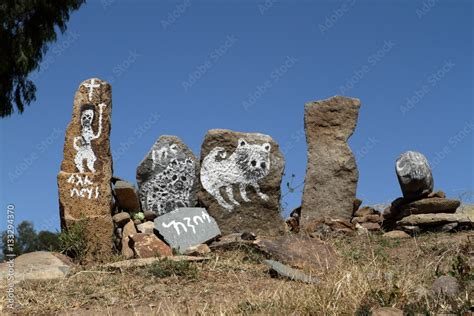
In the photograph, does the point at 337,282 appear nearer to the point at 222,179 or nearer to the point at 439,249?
the point at 439,249

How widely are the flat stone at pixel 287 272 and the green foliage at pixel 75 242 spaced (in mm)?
3284

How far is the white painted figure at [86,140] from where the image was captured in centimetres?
1064

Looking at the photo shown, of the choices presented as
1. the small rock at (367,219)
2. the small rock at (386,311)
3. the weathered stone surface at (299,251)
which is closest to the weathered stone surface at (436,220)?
the small rock at (367,219)

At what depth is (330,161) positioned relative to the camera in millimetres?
12305

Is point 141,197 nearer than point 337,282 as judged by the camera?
No

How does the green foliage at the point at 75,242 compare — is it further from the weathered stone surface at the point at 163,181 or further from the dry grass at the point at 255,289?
the weathered stone surface at the point at 163,181

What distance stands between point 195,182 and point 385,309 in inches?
247

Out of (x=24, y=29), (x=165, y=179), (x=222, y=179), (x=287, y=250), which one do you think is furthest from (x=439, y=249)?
(x=24, y=29)

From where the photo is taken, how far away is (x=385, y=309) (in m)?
5.40

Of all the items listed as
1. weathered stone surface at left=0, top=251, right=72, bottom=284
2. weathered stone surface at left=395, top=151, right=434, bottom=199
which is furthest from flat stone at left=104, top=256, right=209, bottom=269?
weathered stone surface at left=395, top=151, right=434, bottom=199

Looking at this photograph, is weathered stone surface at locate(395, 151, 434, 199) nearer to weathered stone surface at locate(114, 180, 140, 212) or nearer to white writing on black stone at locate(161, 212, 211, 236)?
white writing on black stone at locate(161, 212, 211, 236)

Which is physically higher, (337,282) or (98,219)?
(98,219)

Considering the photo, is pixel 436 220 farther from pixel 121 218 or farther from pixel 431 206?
pixel 121 218

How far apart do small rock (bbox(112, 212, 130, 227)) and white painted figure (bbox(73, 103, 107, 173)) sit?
82 cm
